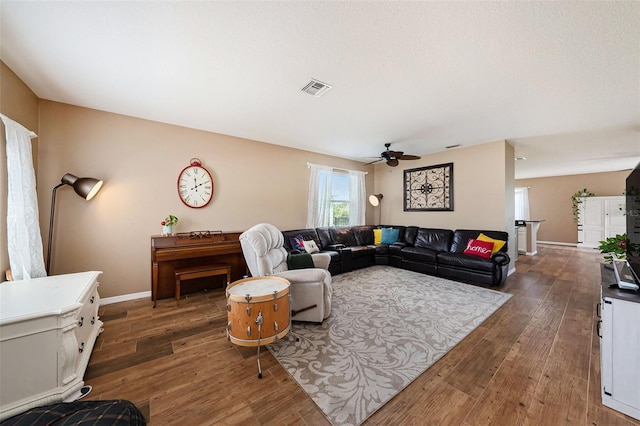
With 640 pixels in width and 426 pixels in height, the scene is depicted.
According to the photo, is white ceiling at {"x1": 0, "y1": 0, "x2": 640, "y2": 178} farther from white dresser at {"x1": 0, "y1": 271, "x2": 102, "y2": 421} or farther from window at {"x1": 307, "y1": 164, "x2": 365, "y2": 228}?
white dresser at {"x1": 0, "y1": 271, "x2": 102, "y2": 421}

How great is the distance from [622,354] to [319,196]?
4.56 m

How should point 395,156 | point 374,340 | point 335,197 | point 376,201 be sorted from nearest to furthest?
point 374,340, point 395,156, point 335,197, point 376,201

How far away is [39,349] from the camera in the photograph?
146 cm

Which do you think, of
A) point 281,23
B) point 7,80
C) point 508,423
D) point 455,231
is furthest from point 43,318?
point 455,231

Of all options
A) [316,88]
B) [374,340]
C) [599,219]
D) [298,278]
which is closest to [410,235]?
[374,340]

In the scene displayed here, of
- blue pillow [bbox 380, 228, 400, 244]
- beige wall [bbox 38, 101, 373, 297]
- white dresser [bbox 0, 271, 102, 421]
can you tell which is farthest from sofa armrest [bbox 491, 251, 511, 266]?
white dresser [bbox 0, 271, 102, 421]

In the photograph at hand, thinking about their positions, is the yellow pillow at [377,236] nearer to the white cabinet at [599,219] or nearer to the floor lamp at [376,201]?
the floor lamp at [376,201]

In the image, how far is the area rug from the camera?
164 cm

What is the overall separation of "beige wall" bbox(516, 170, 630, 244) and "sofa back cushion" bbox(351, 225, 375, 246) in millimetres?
7572

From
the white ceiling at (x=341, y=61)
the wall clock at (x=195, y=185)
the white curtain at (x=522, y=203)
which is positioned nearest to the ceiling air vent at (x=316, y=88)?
the white ceiling at (x=341, y=61)

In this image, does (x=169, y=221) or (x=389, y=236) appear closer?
(x=169, y=221)

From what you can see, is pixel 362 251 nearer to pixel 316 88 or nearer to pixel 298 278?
pixel 298 278

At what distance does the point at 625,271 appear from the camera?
6.99 ft

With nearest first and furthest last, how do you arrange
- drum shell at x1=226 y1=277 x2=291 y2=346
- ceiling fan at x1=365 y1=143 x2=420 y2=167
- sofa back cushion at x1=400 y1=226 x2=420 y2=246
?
drum shell at x1=226 y1=277 x2=291 y2=346
ceiling fan at x1=365 y1=143 x2=420 y2=167
sofa back cushion at x1=400 y1=226 x2=420 y2=246
